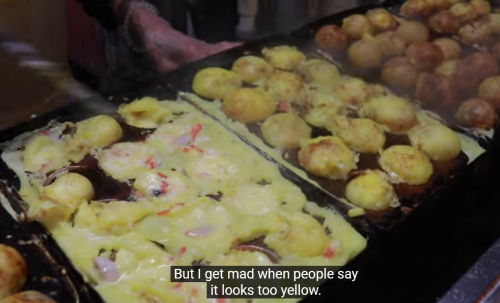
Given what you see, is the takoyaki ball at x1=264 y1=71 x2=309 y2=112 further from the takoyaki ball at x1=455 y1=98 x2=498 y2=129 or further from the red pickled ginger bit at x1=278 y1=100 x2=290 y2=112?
the takoyaki ball at x1=455 y1=98 x2=498 y2=129

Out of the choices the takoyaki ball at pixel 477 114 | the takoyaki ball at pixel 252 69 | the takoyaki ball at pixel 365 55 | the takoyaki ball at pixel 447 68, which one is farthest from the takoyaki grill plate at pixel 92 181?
the takoyaki ball at pixel 447 68

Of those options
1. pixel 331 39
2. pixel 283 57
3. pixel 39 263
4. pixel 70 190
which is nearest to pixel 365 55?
pixel 331 39

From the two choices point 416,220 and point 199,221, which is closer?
point 199,221

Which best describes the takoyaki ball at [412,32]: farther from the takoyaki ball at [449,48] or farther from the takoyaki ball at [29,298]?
the takoyaki ball at [29,298]

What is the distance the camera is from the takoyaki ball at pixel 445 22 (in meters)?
3.49

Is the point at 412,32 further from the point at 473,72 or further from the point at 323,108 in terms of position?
the point at 323,108

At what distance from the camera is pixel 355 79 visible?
2.77 m

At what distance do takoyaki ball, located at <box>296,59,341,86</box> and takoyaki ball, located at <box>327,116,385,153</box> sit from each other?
42 cm

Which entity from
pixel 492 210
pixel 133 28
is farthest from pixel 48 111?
pixel 492 210

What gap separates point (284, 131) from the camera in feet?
7.66

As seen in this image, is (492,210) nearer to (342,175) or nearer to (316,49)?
(342,175)

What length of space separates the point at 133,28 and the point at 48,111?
54.4 inches

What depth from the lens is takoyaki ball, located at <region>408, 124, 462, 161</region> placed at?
235cm

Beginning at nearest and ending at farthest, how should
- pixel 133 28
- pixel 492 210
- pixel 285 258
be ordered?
1. pixel 285 258
2. pixel 492 210
3. pixel 133 28
